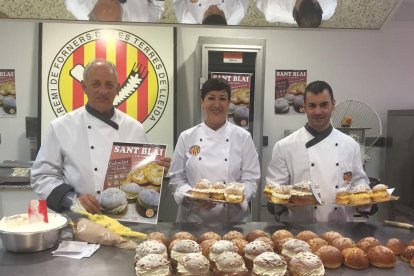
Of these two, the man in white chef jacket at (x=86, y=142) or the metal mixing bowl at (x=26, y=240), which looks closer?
the metal mixing bowl at (x=26, y=240)

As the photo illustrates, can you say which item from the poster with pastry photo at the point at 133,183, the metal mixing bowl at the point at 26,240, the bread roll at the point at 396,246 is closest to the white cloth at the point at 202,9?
the poster with pastry photo at the point at 133,183

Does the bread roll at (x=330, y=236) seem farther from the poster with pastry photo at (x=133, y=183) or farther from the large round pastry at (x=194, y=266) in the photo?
the poster with pastry photo at (x=133, y=183)

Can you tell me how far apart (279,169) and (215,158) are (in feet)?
1.42

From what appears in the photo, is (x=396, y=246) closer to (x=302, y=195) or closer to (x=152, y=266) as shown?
(x=302, y=195)

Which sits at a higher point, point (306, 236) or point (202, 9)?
point (202, 9)

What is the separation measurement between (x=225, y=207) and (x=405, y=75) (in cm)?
293

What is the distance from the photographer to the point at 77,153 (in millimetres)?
2432

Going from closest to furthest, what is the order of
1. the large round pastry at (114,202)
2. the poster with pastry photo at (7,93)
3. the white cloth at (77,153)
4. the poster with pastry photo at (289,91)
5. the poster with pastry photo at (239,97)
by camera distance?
the large round pastry at (114,202), the white cloth at (77,153), the poster with pastry photo at (239,97), the poster with pastry photo at (7,93), the poster with pastry photo at (289,91)

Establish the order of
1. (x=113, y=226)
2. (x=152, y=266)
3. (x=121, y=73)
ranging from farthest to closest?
(x=121, y=73) → (x=113, y=226) → (x=152, y=266)

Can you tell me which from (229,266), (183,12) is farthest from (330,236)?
(183,12)

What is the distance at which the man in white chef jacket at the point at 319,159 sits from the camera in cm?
253

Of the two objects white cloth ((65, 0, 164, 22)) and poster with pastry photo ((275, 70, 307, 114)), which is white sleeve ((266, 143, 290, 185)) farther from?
poster with pastry photo ((275, 70, 307, 114))

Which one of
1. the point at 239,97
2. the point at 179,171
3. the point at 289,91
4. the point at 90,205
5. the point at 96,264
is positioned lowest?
the point at 96,264

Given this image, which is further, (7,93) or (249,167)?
(7,93)
